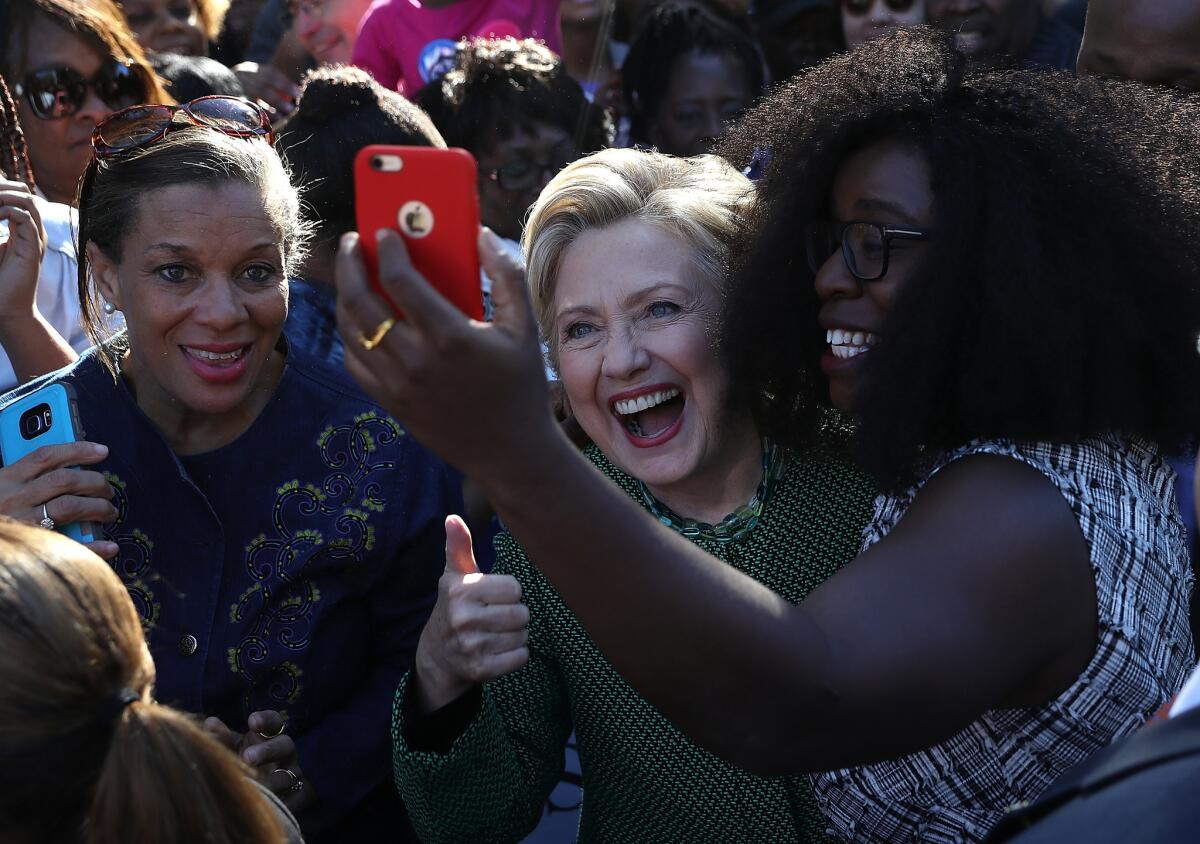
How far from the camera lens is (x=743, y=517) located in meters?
2.19

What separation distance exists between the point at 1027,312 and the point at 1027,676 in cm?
46

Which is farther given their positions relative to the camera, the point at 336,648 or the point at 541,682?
the point at 336,648

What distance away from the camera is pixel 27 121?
3.84 metres

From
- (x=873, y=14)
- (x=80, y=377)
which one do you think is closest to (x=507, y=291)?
(x=80, y=377)

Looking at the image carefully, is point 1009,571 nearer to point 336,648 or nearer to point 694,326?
point 694,326

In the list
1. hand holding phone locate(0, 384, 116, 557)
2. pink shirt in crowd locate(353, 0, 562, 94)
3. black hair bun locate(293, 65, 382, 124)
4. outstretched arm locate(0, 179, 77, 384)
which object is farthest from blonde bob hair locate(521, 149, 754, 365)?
pink shirt in crowd locate(353, 0, 562, 94)

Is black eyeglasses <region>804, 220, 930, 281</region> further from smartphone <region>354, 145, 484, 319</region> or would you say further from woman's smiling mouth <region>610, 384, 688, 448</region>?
smartphone <region>354, 145, 484, 319</region>

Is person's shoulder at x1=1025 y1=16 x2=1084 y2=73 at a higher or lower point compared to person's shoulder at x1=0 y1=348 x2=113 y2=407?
higher

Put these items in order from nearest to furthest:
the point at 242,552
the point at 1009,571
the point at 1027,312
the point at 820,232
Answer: the point at 1009,571
the point at 1027,312
the point at 820,232
the point at 242,552

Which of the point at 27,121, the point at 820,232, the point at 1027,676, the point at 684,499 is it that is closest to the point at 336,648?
the point at 684,499

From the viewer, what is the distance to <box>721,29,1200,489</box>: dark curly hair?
1.65m

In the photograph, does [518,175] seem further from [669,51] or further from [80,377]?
[80,377]

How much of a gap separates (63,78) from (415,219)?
10.1 ft

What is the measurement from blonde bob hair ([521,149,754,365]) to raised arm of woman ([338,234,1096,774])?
86 centimetres
